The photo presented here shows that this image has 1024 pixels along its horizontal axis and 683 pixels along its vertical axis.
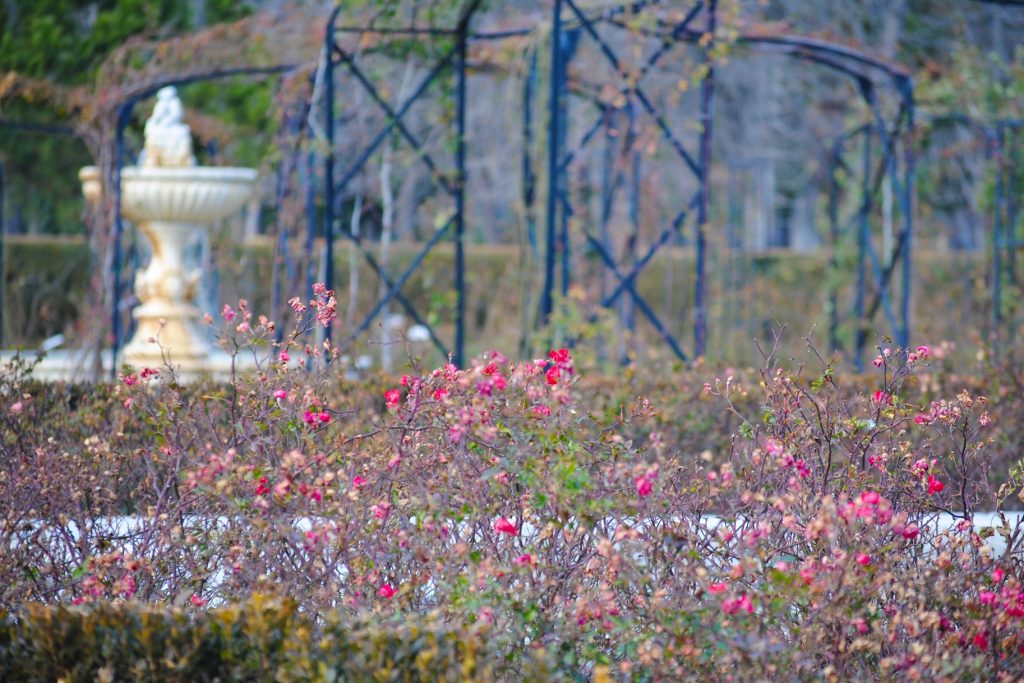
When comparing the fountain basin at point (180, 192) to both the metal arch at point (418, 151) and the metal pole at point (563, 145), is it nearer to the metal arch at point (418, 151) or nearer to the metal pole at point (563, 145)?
the metal arch at point (418, 151)

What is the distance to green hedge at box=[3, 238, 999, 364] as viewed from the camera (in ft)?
32.8

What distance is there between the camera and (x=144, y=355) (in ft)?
24.8

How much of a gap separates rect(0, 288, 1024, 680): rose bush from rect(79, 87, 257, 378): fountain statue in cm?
492

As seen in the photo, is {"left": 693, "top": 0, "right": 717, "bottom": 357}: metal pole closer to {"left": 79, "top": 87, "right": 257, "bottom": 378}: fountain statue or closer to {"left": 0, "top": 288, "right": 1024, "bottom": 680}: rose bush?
{"left": 0, "top": 288, "right": 1024, "bottom": 680}: rose bush

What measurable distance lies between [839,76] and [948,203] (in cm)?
245

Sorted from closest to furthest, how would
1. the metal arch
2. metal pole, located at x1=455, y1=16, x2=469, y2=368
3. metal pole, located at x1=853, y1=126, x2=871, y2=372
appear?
the metal arch
metal pole, located at x1=455, y1=16, x2=469, y2=368
metal pole, located at x1=853, y1=126, x2=871, y2=372

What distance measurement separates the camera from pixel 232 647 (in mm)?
2373

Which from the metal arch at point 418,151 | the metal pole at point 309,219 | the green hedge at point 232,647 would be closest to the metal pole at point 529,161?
the metal arch at point 418,151

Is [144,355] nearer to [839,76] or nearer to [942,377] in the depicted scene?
[942,377]

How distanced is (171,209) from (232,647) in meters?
6.33

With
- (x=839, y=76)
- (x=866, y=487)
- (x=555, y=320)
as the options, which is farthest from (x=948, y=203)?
(x=866, y=487)

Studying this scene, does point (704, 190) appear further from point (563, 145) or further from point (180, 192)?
point (180, 192)

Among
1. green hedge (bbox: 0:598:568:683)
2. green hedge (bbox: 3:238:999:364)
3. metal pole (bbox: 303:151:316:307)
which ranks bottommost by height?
green hedge (bbox: 0:598:568:683)

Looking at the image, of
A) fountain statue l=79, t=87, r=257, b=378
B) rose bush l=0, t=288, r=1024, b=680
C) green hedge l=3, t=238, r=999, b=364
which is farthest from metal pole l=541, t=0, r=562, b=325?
green hedge l=3, t=238, r=999, b=364
